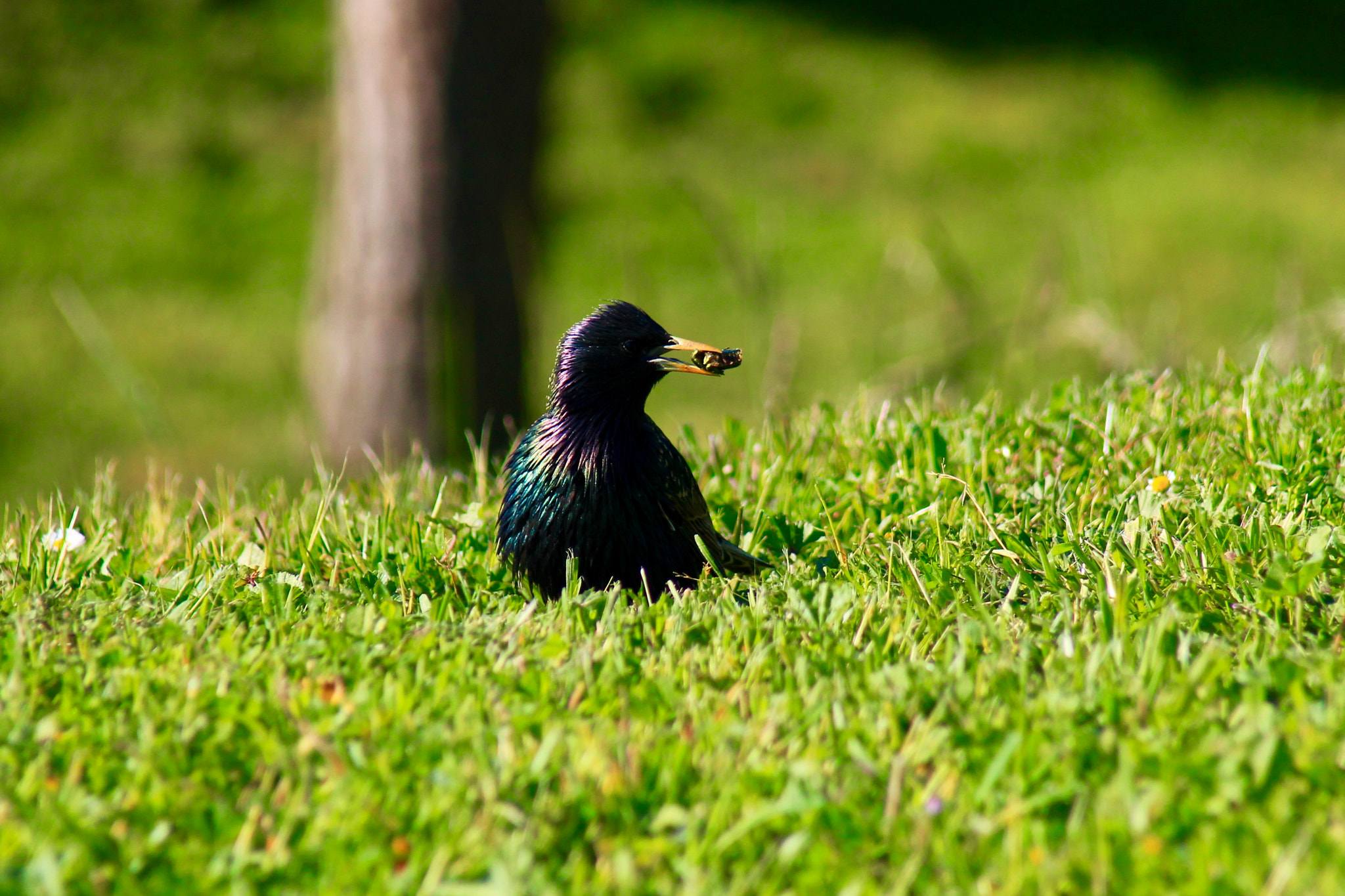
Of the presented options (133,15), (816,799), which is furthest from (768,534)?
(133,15)

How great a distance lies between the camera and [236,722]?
2240 mm

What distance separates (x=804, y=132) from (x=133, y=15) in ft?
29.2

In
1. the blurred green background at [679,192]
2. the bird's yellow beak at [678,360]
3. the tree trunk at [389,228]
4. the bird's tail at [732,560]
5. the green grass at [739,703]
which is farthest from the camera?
the blurred green background at [679,192]

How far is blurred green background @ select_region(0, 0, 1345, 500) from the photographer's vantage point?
10.5 m

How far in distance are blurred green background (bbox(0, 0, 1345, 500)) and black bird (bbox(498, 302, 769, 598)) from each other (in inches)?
183

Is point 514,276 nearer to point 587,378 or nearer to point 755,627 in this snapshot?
point 587,378

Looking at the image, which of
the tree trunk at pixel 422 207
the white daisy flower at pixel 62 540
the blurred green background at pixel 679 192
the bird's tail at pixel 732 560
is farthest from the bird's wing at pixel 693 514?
the blurred green background at pixel 679 192

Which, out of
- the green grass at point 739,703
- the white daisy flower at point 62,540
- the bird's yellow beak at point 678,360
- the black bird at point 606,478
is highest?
the bird's yellow beak at point 678,360

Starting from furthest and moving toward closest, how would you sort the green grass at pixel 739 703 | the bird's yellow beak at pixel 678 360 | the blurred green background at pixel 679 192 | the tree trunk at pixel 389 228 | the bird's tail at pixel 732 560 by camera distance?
the blurred green background at pixel 679 192 → the tree trunk at pixel 389 228 → the bird's tail at pixel 732 560 → the bird's yellow beak at pixel 678 360 → the green grass at pixel 739 703

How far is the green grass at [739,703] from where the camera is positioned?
189 cm

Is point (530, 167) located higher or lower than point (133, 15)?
lower

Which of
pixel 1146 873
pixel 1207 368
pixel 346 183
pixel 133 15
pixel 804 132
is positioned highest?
pixel 133 15

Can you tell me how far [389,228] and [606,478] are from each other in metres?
4.33

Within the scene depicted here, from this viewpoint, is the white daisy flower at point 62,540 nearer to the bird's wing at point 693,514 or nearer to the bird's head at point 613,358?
the bird's head at point 613,358
